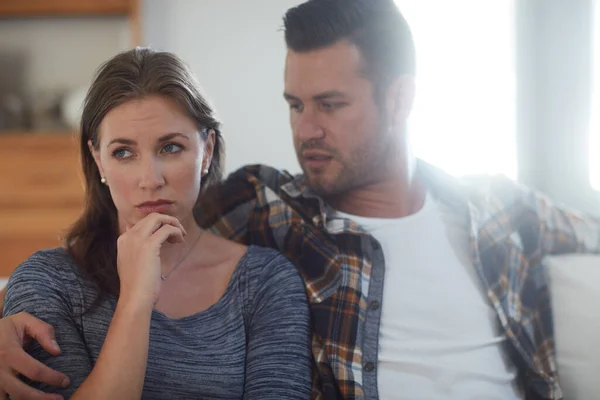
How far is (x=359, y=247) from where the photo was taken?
136cm

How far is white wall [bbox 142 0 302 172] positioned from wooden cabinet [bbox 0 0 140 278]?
29 cm

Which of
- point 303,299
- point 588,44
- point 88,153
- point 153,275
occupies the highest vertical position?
point 588,44

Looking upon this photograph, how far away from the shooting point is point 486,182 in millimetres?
1562

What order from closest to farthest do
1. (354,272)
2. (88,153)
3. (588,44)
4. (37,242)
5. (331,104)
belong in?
(88,153), (354,272), (331,104), (588,44), (37,242)

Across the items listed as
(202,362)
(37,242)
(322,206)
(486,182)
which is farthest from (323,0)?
(37,242)

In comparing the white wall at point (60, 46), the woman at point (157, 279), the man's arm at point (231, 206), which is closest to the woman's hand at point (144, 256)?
the woman at point (157, 279)

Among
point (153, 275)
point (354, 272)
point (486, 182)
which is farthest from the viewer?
point (486, 182)

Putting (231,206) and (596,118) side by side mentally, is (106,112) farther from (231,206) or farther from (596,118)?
(596,118)

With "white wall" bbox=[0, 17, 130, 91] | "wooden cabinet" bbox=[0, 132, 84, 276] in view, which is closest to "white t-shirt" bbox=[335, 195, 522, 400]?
"wooden cabinet" bbox=[0, 132, 84, 276]

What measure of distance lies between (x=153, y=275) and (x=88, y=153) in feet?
1.05

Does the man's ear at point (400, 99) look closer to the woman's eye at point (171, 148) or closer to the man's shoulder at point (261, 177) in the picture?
the man's shoulder at point (261, 177)

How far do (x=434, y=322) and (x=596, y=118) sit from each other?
1.55 metres

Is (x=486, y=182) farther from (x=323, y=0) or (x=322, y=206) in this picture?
(x=323, y=0)

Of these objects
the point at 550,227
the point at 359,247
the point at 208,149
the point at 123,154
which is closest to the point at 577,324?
the point at 550,227
